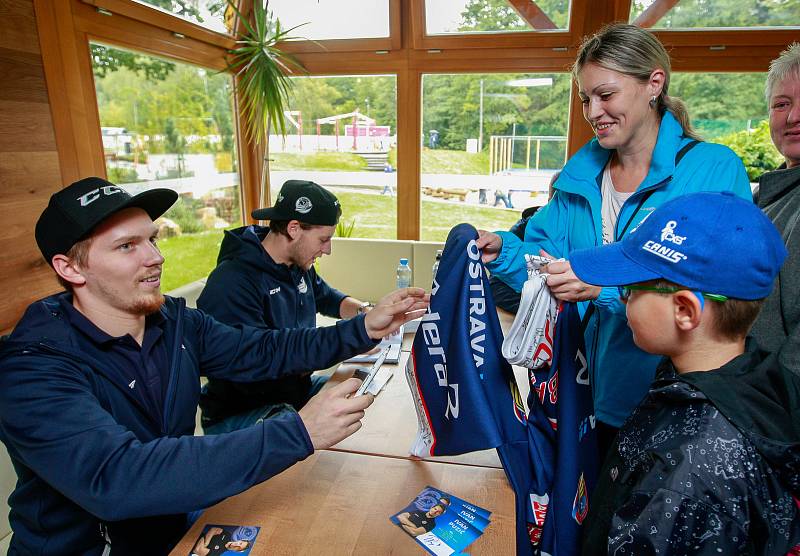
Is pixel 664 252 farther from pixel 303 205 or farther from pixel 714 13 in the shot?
pixel 714 13

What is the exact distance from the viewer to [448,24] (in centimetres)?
414

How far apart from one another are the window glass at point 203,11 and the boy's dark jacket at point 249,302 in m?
2.13

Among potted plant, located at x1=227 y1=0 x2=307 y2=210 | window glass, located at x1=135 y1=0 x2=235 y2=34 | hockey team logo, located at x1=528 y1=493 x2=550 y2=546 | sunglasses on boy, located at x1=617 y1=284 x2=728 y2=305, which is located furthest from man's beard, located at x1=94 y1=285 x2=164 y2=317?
potted plant, located at x1=227 y1=0 x2=307 y2=210

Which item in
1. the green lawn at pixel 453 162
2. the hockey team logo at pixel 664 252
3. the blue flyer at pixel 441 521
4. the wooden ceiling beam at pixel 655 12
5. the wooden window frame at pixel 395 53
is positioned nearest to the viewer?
the hockey team logo at pixel 664 252

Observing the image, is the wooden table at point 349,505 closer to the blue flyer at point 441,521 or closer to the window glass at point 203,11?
the blue flyer at point 441,521

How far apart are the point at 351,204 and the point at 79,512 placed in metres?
3.78

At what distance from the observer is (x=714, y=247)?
0.91 m

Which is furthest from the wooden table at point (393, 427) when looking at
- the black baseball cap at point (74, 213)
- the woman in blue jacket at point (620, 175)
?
the black baseball cap at point (74, 213)

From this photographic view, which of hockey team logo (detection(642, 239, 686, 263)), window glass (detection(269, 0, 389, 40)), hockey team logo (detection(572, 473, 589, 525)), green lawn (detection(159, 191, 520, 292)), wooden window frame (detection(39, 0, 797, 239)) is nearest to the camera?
hockey team logo (detection(642, 239, 686, 263))

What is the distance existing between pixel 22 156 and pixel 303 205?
143 centimetres

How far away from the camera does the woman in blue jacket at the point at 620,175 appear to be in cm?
142

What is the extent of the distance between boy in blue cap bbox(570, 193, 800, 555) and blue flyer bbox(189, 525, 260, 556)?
721 mm

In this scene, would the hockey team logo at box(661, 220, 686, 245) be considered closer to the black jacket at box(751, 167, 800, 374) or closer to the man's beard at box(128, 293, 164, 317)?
the black jacket at box(751, 167, 800, 374)

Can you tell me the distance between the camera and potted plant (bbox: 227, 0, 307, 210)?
158 inches
